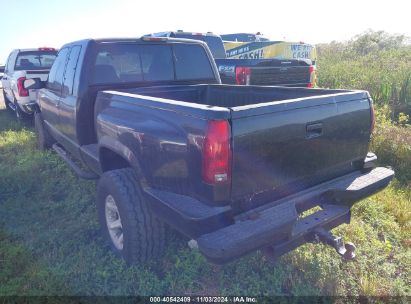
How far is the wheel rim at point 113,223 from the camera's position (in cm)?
318

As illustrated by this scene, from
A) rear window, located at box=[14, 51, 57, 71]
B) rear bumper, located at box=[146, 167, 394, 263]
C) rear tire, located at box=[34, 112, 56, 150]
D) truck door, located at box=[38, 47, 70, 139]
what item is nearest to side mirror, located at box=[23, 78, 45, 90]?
truck door, located at box=[38, 47, 70, 139]

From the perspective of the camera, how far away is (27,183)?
190 inches

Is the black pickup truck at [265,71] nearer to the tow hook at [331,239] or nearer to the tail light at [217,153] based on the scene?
the tow hook at [331,239]

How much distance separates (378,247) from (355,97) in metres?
1.56

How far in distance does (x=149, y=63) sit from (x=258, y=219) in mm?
2720

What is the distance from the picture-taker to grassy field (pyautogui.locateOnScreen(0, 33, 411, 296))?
2824 mm

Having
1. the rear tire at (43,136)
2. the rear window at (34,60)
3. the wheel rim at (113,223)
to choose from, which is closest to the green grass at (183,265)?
the wheel rim at (113,223)

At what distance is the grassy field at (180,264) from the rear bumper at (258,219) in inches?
20.7

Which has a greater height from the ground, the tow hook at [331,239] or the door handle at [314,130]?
the door handle at [314,130]

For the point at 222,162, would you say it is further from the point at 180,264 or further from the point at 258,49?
the point at 258,49

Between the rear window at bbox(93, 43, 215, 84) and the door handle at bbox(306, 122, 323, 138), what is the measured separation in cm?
232

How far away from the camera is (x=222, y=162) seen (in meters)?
2.12

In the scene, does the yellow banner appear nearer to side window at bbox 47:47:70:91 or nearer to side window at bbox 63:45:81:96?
side window at bbox 47:47:70:91

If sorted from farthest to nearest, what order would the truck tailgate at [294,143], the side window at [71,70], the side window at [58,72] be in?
the side window at [58,72], the side window at [71,70], the truck tailgate at [294,143]
